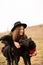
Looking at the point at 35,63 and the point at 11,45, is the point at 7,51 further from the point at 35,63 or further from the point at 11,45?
the point at 35,63

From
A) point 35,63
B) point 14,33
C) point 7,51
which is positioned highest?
point 14,33

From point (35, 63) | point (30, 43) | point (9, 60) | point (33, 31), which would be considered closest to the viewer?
point (30, 43)

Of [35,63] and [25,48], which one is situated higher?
[25,48]

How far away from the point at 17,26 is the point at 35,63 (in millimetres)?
3046

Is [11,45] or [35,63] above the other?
[11,45]

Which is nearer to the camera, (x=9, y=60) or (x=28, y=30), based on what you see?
(x=9, y=60)

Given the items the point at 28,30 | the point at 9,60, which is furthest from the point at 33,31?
the point at 9,60

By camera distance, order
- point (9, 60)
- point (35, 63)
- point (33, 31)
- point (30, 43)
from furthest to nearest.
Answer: point (33, 31) < point (35, 63) < point (9, 60) < point (30, 43)

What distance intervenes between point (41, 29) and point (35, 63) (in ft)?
27.9

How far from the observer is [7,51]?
5562 mm

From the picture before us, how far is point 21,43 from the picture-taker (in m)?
5.40

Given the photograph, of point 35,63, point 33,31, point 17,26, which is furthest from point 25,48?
point 33,31

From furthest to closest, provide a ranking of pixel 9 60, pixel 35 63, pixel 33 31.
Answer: pixel 33 31, pixel 35 63, pixel 9 60

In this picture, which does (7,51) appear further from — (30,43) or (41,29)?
(41,29)
